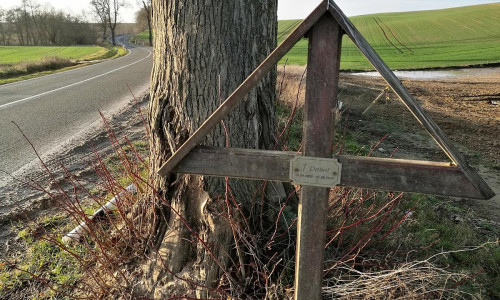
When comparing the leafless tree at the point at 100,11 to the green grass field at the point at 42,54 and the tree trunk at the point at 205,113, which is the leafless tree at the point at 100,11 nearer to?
the green grass field at the point at 42,54

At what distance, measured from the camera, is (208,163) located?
167 centimetres

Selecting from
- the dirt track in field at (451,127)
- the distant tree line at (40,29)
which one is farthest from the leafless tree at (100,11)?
the dirt track in field at (451,127)

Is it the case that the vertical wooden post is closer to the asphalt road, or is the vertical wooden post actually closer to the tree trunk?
the tree trunk

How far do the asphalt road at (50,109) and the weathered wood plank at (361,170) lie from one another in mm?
3404

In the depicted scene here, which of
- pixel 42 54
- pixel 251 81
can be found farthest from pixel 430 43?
pixel 251 81

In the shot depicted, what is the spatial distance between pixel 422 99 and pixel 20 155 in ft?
41.6

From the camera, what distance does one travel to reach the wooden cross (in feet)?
4.82

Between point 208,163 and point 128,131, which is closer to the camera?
point 208,163

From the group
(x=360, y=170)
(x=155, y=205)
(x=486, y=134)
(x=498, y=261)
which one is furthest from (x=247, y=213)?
(x=486, y=134)

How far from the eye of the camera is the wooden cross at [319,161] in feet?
4.82

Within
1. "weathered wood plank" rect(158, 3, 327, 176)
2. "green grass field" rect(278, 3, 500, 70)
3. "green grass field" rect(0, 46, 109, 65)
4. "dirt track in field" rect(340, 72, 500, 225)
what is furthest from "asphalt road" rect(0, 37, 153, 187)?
"green grass field" rect(0, 46, 109, 65)

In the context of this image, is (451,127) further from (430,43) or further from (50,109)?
(430,43)

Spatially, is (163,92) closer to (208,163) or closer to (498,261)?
(208,163)

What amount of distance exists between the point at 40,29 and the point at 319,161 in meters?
67.5
